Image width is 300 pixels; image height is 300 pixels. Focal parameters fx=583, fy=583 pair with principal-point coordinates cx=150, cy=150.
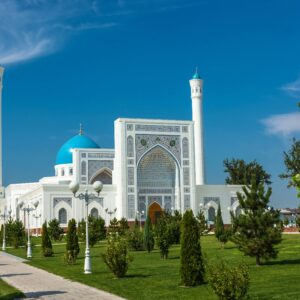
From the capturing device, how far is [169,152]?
50062mm

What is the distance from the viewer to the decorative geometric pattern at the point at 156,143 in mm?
48969

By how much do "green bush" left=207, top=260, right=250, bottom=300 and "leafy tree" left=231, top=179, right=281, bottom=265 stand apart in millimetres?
7659

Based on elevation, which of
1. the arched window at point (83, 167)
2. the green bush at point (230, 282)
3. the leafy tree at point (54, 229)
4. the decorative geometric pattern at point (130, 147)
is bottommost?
the green bush at point (230, 282)

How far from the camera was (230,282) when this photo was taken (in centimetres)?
949

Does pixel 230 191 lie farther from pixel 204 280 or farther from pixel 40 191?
pixel 204 280

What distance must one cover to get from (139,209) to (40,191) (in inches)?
331

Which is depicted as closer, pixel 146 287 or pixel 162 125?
pixel 146 287

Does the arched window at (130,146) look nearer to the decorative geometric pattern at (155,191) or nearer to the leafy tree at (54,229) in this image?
the decorative geometric pattern at (155,191)

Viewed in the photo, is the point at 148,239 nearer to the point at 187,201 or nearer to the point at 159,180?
the point at 187,201

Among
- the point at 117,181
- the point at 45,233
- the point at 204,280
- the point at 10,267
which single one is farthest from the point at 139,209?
the point at 204,280

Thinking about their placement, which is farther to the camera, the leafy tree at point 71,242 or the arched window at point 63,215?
the arched window at point 63,215

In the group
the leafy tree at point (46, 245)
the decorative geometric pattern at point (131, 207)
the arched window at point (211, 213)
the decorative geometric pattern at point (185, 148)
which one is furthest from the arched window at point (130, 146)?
the leafy tree at point (46, 245)

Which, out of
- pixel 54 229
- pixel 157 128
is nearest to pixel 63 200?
pixel 54 229

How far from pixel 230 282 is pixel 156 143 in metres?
40.2
